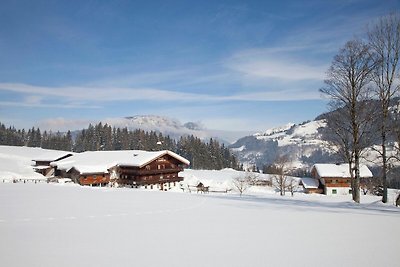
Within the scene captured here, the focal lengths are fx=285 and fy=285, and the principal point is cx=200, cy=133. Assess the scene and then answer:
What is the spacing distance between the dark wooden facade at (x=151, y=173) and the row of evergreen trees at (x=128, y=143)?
5742cm

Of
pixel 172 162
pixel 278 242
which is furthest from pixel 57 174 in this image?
pixel 278 242

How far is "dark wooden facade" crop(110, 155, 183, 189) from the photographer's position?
2050 inches

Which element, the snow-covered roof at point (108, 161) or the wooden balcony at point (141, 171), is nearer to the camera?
the wooden balcony at point (141, 171)

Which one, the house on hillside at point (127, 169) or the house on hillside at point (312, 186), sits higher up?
the house on hillside at point (127, 169)

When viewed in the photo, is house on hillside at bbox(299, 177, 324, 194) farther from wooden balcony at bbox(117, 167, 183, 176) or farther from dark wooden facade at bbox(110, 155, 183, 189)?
wooden balcony at bbox(117, 167, 183, 176)

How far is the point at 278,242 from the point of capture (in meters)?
8.28

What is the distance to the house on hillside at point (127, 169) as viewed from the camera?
51.8m

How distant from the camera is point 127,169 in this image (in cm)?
5394

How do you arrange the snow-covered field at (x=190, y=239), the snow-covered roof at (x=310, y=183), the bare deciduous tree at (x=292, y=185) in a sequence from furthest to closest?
1. the snow-covered roof at (x=310, y=183)
2. the bare deciduous tree at (x=292, y=185)
3. the snow-covered field at (x=190, y=239)

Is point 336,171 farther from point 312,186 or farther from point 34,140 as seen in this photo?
point 34,140

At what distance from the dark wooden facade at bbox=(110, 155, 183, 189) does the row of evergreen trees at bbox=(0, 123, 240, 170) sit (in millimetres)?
57419

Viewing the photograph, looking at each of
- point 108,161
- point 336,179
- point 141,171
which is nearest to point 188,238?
point 141,171

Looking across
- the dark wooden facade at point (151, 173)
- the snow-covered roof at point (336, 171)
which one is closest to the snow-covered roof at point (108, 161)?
the dark wooden facade at point (151, 173)

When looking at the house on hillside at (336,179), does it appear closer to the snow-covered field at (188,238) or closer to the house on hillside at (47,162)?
the snow-covered field at (188,238)
